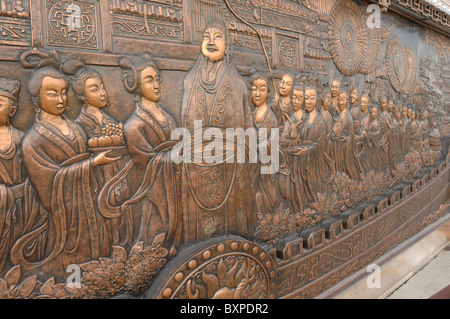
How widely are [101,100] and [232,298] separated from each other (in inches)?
66.8

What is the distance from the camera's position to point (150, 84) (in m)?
1.95

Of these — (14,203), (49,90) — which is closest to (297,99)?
(49,90)

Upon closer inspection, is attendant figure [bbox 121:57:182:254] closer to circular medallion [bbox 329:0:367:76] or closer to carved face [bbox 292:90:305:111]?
carved face [bbox 292:90:305:111]

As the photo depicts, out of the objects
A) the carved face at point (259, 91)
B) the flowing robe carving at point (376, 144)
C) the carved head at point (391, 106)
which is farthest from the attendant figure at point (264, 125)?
the carved head at point (391, 106)

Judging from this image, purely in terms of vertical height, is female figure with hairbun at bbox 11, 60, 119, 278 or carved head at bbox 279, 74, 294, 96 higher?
carved head at bbox 279, 74, 294, 96

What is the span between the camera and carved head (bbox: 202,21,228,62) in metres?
2.19

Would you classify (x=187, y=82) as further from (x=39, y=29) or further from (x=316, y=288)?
(x=316, y=288)

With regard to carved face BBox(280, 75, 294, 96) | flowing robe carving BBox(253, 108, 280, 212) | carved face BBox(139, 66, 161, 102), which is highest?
carved face BBox(280, 75, 294, 96)

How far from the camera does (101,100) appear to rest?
1.80 meters

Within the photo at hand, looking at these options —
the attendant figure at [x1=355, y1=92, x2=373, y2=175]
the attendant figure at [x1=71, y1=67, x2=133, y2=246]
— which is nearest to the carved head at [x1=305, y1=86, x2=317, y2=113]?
the attendant figure at [x1=355, y1=92, x2=373, y2=175]

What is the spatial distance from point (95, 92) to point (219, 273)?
4.92 ft

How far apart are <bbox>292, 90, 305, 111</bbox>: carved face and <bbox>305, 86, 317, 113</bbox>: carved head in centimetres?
10

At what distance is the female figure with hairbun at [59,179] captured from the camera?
1.65 m
